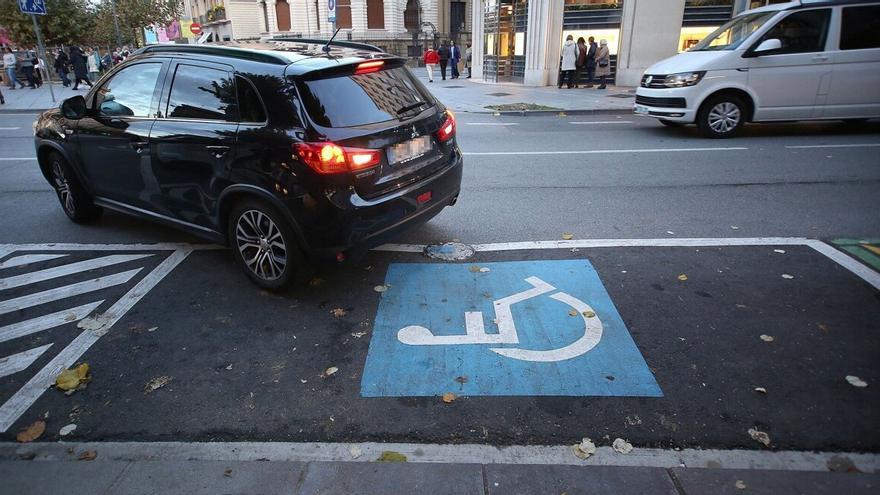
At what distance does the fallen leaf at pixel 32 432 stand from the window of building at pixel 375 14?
164 ft

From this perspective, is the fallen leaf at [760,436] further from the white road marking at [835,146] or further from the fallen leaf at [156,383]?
the white road marking at [835,146]

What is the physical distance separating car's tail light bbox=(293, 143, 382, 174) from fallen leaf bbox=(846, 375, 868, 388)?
3373 millimetres

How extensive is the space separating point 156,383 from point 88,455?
62cm

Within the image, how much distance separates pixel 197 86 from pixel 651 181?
5.88 m

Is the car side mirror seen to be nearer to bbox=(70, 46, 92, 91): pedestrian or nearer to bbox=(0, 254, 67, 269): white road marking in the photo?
bbox=(0, 254, 67, 269): white road marking

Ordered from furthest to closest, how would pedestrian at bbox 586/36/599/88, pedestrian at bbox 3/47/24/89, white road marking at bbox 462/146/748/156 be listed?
1. pedestrian at bbox 3/47/24/89
2. pedestrian at bbox 586/36/599/88
3. white road marking at bbox 462/146/748/156

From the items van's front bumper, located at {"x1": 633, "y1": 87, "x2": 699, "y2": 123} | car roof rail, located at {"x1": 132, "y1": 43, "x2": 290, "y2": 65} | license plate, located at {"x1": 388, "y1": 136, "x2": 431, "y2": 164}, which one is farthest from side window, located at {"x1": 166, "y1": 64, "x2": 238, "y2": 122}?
van's front bumper, located at {"x1": 633, "y1": 87, "x2": 699, "y2": 123}

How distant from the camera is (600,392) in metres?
3.09

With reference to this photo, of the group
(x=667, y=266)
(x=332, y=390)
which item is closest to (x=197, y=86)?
(x=332, y=390)

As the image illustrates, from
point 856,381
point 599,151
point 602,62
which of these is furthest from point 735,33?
point 602,62

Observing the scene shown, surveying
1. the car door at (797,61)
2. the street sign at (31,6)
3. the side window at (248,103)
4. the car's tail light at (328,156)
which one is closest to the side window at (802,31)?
the car door at (797,61)

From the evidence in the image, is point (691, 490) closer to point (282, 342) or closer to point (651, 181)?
point (282, 342)

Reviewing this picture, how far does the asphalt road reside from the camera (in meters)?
2.89

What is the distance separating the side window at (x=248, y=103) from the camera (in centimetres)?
391
